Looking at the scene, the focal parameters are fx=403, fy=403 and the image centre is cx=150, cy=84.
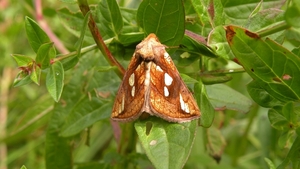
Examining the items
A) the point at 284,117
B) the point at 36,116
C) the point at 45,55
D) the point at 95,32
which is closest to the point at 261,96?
the point at 284,117

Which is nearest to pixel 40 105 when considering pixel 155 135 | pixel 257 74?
pixel 155 135

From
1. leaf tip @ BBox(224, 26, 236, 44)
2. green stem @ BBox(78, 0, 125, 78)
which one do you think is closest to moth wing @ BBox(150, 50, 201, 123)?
green stem @ BBox(78, 0, 125, 78)

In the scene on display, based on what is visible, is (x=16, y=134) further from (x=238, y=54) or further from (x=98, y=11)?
(x=238, y=54)

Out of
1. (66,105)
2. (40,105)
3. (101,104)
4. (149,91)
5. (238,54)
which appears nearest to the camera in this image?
(238,54)

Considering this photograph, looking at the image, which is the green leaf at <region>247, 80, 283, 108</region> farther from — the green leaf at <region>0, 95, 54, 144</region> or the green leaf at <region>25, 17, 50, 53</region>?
the green leaf at <region>0, 95, 54, 144</region>

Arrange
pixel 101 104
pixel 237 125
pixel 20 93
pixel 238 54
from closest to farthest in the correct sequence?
pixel 238 54
pixel 101 104
pixel 237 125
pixel 20 93

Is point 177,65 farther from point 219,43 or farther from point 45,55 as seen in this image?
point 45,55
